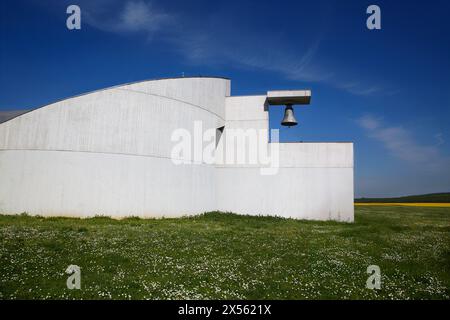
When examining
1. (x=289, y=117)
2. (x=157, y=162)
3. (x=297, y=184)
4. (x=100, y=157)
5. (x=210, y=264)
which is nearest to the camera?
(x=210, y=264)

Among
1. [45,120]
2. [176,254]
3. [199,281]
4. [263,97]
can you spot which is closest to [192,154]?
[263,97]

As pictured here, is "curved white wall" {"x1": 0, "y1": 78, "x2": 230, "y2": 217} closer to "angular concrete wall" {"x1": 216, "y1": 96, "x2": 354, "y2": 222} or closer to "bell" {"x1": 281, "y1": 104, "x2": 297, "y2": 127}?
"angular concrete wall" {"x1": 216, "y1": 96, "x2": 354, "y2": 222}

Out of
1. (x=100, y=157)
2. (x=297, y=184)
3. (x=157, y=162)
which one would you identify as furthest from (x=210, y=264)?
(x=297, y=184)

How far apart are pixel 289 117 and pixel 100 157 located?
53.7 ft

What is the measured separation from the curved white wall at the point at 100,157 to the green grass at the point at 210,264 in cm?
345

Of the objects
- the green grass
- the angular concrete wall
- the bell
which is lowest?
the green grass

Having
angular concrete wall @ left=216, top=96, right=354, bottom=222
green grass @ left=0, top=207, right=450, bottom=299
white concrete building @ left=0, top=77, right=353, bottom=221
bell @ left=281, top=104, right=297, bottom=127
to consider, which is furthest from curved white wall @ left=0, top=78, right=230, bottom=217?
bell @ left=281, top=104, right=297, bottom=127

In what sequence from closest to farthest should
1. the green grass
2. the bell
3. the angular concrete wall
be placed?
the green grass → the angular concrete wall → the bell

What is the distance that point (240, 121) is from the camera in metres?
26.6

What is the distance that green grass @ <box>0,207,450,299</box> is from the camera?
7309mm

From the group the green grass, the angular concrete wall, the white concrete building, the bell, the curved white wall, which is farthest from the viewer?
the bell

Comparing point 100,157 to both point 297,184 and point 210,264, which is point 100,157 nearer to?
point 210,264

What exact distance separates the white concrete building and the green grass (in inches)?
156

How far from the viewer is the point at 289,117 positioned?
26.1 meters
